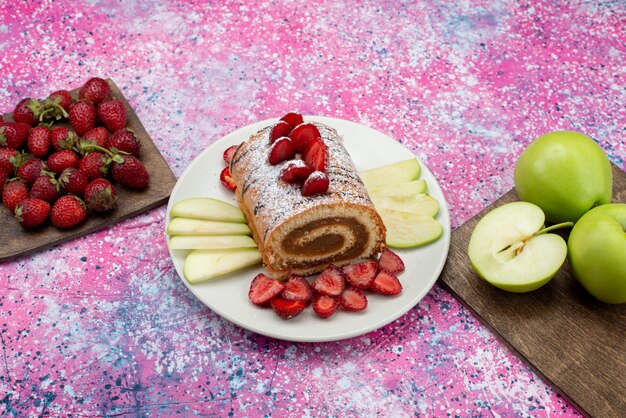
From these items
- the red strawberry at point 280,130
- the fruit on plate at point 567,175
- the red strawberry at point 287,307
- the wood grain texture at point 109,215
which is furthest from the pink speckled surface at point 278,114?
the red strawberry at point 280,130

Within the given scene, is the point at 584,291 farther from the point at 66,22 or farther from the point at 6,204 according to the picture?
the point at 66,22

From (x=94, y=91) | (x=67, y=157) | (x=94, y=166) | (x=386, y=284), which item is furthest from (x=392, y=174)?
(x=94, y=91)

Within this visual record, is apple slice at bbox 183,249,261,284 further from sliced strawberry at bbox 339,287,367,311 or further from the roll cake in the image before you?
sliced strawberry at bbox 339,287,367,311

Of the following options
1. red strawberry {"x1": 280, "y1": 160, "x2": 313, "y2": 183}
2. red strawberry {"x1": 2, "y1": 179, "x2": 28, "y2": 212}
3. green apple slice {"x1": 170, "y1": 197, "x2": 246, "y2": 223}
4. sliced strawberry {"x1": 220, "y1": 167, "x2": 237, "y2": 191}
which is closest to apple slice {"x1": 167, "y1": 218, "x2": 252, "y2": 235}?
green apple slice {"x1": 170, "y1": 197, "x2": 246, "y2": 223}

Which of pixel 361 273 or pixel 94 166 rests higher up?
pixel 94 166

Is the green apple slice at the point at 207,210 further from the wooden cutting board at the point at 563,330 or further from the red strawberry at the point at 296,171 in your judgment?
the wooden cutting board at the point at 563,330

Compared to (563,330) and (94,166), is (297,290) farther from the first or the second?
(94,166)
